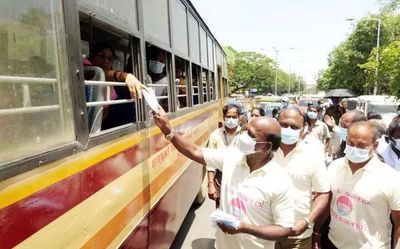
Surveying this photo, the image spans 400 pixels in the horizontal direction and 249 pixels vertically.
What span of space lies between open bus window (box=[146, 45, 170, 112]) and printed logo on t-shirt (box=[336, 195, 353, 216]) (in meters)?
1.87

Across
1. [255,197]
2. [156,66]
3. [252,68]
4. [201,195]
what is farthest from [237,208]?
[252,68]

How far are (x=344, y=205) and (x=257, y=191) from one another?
74cm

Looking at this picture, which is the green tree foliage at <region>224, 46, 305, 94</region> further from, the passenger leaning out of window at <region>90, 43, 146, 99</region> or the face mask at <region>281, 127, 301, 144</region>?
the passenger leaning out of window at <region>90, 43, 146, 99</region>

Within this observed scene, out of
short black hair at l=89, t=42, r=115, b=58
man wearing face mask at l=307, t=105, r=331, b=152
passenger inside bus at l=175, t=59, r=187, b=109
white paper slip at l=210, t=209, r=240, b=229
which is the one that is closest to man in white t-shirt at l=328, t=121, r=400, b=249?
white paper slip at l=210, t=209, r=240, b=229

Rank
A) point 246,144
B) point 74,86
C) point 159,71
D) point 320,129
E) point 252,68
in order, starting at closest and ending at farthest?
1. point 74,86
2. point 246,144
3. point 159,71
4. point 320,129
5. point 252,68

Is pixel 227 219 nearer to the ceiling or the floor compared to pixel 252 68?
nearer to the floor

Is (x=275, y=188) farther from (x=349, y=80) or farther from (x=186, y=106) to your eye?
(x=349, y=80)

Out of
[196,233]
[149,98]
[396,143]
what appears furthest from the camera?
[196,233]

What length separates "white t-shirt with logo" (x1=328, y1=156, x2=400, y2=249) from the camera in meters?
2.58

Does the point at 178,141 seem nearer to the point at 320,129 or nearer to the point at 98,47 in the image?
the point at 98,47

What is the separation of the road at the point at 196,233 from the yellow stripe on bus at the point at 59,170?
2.91m

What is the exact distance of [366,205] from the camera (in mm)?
2619

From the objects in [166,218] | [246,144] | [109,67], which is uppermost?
[109,67]

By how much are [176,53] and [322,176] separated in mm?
2336
